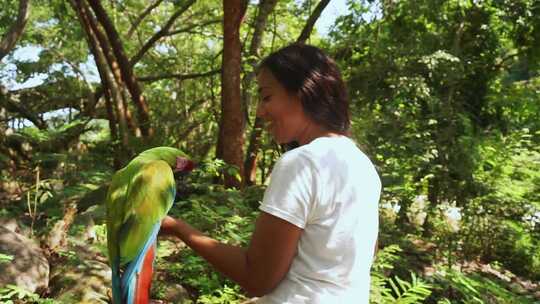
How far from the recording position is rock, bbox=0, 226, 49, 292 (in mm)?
3215

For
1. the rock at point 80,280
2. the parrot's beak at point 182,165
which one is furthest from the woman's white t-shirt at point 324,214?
the rock at point 80,280

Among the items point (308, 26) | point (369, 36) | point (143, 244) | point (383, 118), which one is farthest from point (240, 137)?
point (143, 244)

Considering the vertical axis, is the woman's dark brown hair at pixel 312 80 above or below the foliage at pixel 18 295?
above

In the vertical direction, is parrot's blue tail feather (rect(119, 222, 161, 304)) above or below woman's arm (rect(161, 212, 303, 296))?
below

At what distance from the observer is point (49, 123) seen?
32.3 ft

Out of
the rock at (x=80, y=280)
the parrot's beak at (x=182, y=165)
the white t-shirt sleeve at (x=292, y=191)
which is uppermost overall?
the white t-shirt sleeve at (x=292, y=191)

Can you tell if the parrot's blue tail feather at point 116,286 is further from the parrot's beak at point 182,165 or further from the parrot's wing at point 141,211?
the parrot's beak at point 182,165

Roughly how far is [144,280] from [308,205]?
1.85ft

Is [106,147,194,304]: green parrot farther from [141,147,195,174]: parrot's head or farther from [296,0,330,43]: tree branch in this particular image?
[296,0,330,43]: tree branch

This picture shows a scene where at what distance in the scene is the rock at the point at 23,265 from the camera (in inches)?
127

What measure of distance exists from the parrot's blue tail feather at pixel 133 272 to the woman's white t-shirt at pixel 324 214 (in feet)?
1.20

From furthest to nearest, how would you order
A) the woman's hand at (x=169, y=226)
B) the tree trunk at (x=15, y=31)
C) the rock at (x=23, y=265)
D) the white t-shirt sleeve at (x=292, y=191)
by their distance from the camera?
the tree trunk at (x=15, y=31)
the rock at (x=23, y=265)
the woman's hand at (x=169, y=226)
the white t-shirt sleeve at (x=292, y=191)

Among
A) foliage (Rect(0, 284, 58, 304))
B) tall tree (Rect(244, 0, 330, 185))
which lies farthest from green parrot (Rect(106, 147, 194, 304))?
tall tree (Rect(244, 0, 330, 185))

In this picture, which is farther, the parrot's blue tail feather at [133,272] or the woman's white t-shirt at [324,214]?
the parrot's blue tail feather at [133,272]
